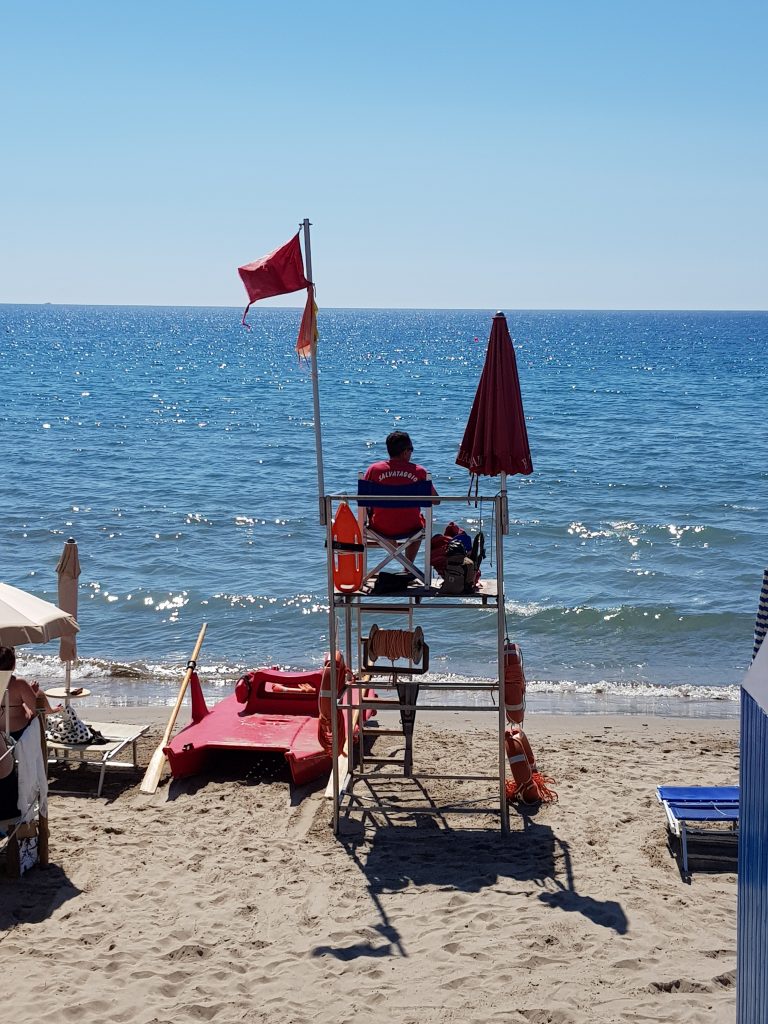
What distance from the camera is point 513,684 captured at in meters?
8.12

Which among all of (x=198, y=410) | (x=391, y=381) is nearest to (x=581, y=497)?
(x=198, y=410)

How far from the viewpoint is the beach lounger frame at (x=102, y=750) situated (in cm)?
912

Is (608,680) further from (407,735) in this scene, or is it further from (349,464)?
(349,464)

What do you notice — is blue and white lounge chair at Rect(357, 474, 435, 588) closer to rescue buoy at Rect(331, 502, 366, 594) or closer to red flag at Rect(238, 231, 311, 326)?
rescue buoy at Rect(331, 502, 366, 594)

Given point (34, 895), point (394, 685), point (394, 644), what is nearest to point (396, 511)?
point (394, 644)

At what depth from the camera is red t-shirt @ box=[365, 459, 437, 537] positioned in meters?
7.89

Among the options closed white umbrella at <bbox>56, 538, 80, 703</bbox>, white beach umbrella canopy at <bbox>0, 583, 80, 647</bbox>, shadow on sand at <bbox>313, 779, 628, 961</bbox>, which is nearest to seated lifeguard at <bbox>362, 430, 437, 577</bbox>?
shadow on sand at <bbox>313, 779, 628, 961</bbox>

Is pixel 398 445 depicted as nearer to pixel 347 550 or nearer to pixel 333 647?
pixel 347 550

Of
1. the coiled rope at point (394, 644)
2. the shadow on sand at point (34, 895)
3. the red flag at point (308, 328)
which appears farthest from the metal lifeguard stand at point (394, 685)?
the shadow on sand at point (34, 895)

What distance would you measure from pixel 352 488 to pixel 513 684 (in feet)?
72.7

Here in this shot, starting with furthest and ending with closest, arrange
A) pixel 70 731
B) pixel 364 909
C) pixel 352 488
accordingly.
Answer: pixel 352 488
pixel 70 731
pixel 364 909

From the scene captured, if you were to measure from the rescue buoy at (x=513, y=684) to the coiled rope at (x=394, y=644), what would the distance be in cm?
64

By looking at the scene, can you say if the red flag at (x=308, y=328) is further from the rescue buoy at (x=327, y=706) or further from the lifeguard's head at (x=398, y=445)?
the rescue buoy at (x=327, y=706)

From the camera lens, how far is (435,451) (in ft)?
122
